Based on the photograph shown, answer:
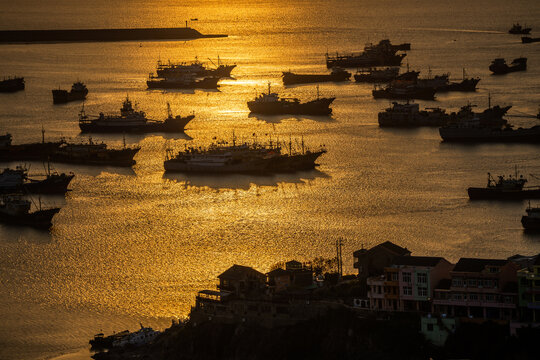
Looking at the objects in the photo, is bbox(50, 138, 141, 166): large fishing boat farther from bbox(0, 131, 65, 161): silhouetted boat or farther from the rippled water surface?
the rippled water surface

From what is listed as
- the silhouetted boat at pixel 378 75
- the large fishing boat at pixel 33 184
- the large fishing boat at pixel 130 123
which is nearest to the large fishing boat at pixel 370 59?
the silhouetted boat at pixel 378 75

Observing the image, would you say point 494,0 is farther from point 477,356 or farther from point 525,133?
point 477,356

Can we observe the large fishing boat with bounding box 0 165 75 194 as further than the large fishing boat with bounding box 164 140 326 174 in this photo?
No

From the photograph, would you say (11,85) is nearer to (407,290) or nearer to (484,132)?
(484,132)

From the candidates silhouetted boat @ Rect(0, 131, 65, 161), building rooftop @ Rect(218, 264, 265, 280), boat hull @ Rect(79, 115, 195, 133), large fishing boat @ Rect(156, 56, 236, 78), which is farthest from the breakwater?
building rooftop @ Rect(218, 264, 265, 280)

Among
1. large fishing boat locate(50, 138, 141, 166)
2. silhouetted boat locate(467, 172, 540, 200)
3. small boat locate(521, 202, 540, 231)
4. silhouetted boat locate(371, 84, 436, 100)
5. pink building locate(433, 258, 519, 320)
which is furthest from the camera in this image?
silhouetted boat locate(371, 84, 436, 100)

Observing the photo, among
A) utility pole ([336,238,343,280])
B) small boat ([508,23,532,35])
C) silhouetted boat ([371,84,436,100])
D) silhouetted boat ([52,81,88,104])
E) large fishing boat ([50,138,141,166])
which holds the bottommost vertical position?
utility pole ([336,238,343,280])

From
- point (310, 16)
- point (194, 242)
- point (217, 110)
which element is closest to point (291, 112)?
point (217, 110)
